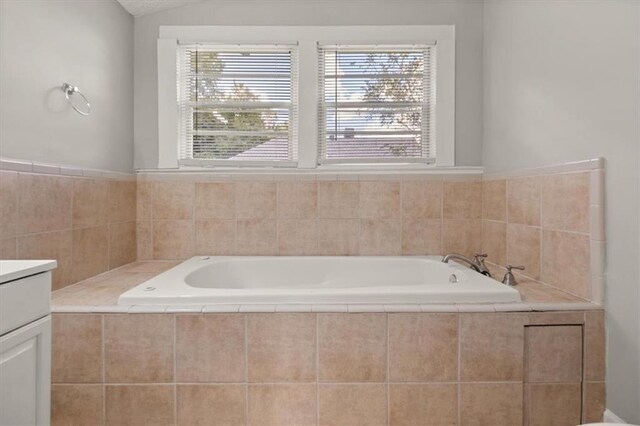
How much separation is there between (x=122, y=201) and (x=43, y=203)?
2.18ft

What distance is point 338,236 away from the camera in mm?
2443

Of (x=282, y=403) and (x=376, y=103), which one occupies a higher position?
(x=376, y=103)

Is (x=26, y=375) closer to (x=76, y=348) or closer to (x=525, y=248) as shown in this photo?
(x=76, y=348)

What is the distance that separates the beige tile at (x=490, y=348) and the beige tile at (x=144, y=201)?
2.07 m

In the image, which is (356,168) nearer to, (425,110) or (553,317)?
(425,110)

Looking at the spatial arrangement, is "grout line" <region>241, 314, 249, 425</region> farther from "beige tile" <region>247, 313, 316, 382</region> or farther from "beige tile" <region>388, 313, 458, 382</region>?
"beige tile" <region>388, 313, 458, 382</region>

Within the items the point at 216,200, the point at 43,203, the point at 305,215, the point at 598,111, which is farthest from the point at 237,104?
the point at 598,111

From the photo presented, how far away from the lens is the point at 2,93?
55.7 inches

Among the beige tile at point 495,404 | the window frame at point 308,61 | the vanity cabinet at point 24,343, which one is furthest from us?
the window frame at point 308,61

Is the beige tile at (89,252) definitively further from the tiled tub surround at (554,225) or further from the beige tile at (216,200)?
the tiled tub surround at (554,225)

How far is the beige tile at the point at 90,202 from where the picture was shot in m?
1.87

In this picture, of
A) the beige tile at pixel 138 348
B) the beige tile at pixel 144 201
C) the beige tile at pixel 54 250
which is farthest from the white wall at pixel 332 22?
the beige tile at pixel 138 348

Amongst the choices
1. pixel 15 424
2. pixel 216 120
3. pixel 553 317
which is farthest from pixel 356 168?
pixel 15 424

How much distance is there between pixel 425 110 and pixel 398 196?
2.10ft
